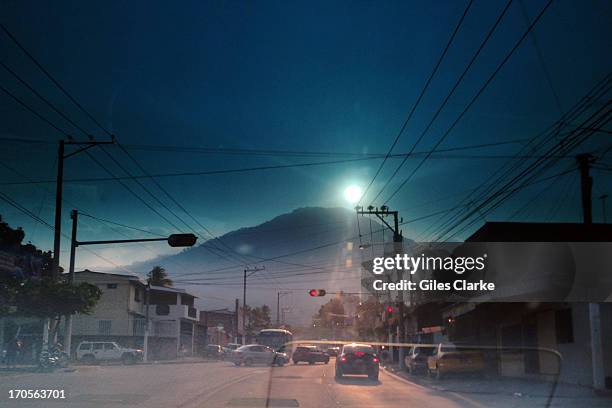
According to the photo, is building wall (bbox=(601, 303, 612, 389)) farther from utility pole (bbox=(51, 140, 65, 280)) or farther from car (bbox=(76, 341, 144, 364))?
car (bbox=(76, 341, 144, 364))

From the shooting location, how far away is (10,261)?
3056 centimetres

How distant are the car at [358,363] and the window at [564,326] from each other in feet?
25.3

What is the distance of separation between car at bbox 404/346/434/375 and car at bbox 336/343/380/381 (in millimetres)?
6231

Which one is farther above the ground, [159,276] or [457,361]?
[159,276]

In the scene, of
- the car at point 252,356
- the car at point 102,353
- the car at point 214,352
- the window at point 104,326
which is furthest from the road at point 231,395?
the car at point 214,352

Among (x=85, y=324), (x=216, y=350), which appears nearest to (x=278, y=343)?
(x=216, y=350)

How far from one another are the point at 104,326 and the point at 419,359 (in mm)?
32745

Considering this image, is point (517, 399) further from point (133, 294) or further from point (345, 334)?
point (345, 334)

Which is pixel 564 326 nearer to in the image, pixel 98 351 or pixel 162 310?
pixel 98 351

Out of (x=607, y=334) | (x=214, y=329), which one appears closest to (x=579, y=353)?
(x=607, y=334)

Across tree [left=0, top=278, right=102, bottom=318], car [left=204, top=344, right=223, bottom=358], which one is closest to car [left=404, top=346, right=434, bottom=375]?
tree [left=0, top=278, right=102, bottom=318]

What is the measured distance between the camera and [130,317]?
56.5m

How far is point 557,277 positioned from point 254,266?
216 ft

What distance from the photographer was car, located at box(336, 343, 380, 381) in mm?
27609
